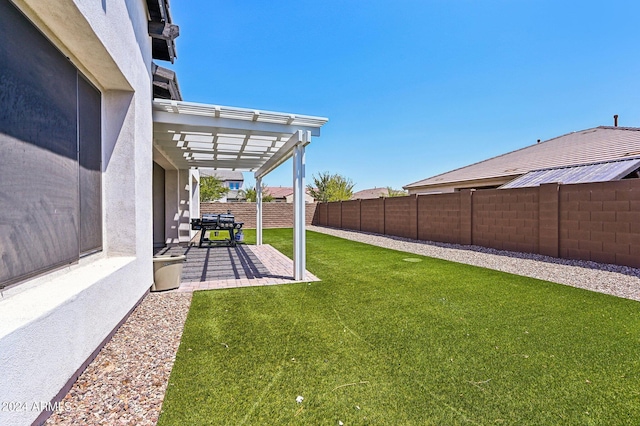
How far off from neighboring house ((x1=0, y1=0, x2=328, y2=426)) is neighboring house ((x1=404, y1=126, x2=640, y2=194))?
35.5 feet

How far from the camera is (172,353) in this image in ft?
11.2

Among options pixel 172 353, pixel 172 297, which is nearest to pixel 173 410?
pixel 172 353

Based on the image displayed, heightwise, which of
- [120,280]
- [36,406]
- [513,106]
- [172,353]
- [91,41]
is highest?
[513,106]

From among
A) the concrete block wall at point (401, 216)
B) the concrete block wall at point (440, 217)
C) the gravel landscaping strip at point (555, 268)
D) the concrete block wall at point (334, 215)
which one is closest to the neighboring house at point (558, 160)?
the concrete block wall at point (440, 217)

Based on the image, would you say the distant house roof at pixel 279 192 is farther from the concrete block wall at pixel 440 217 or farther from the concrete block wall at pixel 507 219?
the concrete block wall at pixel 507 219

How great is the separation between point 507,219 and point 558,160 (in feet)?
24.4

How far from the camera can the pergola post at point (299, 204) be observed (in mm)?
6633

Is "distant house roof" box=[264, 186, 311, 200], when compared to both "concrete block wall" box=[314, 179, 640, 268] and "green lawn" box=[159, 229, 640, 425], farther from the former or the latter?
"green lawn" box=[159, 229, 640, 425]

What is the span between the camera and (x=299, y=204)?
6.76m

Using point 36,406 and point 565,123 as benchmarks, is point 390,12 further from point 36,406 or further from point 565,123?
point 565,123

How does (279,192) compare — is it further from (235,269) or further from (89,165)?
(89,165)

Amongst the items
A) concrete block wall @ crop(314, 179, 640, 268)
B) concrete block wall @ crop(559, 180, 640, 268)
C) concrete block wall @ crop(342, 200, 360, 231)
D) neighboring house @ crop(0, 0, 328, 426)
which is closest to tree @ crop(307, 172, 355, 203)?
concrete block wall @ crop(342, 200, 360, 231)

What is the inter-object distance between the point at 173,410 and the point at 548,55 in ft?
63.2

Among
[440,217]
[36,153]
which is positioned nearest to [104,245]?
[36,153]
